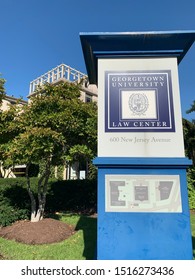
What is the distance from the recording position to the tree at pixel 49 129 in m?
6.26

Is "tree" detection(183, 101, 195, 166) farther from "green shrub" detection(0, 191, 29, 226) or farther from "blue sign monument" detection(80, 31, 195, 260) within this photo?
"blue sign monument" detection(80, 31, 195, 260)

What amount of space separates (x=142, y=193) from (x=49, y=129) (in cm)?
350

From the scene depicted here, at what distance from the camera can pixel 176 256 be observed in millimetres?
3404

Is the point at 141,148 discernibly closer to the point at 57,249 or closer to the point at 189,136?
the point at 57,249

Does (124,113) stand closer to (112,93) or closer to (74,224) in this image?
(112,93)

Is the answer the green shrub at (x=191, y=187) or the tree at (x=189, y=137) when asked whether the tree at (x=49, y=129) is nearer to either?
the green shrub at (x=191, y=187)

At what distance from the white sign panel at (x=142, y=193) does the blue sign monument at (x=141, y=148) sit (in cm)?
1

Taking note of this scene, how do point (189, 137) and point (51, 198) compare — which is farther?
point (189, 137)

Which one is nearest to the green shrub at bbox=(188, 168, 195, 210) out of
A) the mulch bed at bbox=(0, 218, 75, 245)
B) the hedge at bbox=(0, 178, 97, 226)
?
the hedge at bbox=(0, 178, 97, 226)

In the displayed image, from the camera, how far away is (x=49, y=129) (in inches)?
250

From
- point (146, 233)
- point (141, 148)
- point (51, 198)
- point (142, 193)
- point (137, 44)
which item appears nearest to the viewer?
point (146, 233)

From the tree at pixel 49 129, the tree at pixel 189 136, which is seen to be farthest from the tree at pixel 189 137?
the tree at pixel 49 129

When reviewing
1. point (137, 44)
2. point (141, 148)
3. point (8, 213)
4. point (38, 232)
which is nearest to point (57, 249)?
point (38, 232)

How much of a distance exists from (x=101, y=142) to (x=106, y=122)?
0.32m
